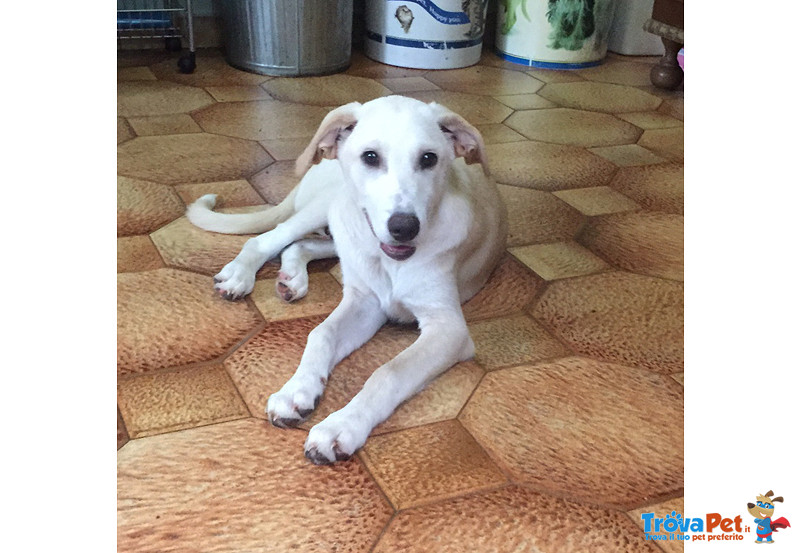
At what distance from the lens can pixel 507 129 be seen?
3102mm

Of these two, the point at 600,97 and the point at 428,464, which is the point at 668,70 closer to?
the point at 600,97

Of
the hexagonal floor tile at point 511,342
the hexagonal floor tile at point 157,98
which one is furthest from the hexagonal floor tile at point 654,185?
the hexagonal floor tile at point 157,98

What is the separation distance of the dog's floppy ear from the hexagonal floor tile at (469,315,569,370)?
365 mm

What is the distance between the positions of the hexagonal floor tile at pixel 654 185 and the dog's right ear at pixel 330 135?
1292mm

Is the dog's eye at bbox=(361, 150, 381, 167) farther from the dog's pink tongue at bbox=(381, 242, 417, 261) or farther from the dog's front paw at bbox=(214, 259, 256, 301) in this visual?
the dog's front paw at bbox=(214, 259, 256, 301)

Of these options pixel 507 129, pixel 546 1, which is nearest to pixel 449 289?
pixel 507 129

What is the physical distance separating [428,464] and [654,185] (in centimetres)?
174

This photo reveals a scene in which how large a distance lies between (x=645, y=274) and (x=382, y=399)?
0.99 meters

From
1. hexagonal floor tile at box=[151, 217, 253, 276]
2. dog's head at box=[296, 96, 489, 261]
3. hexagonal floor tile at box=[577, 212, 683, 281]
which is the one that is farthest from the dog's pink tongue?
hexagonal floor tile at box=[577, 212, 683, 281]

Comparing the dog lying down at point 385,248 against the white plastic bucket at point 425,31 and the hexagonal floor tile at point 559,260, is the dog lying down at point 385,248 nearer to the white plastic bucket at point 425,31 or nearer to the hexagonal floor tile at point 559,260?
the hexagonal floor tile at point 559,260

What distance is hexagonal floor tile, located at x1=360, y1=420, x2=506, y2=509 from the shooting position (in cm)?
120

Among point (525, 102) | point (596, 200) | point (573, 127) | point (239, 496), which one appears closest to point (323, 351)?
point (239, 496)

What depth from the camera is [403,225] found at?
4.47 ft

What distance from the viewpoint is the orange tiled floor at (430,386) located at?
1135mm
